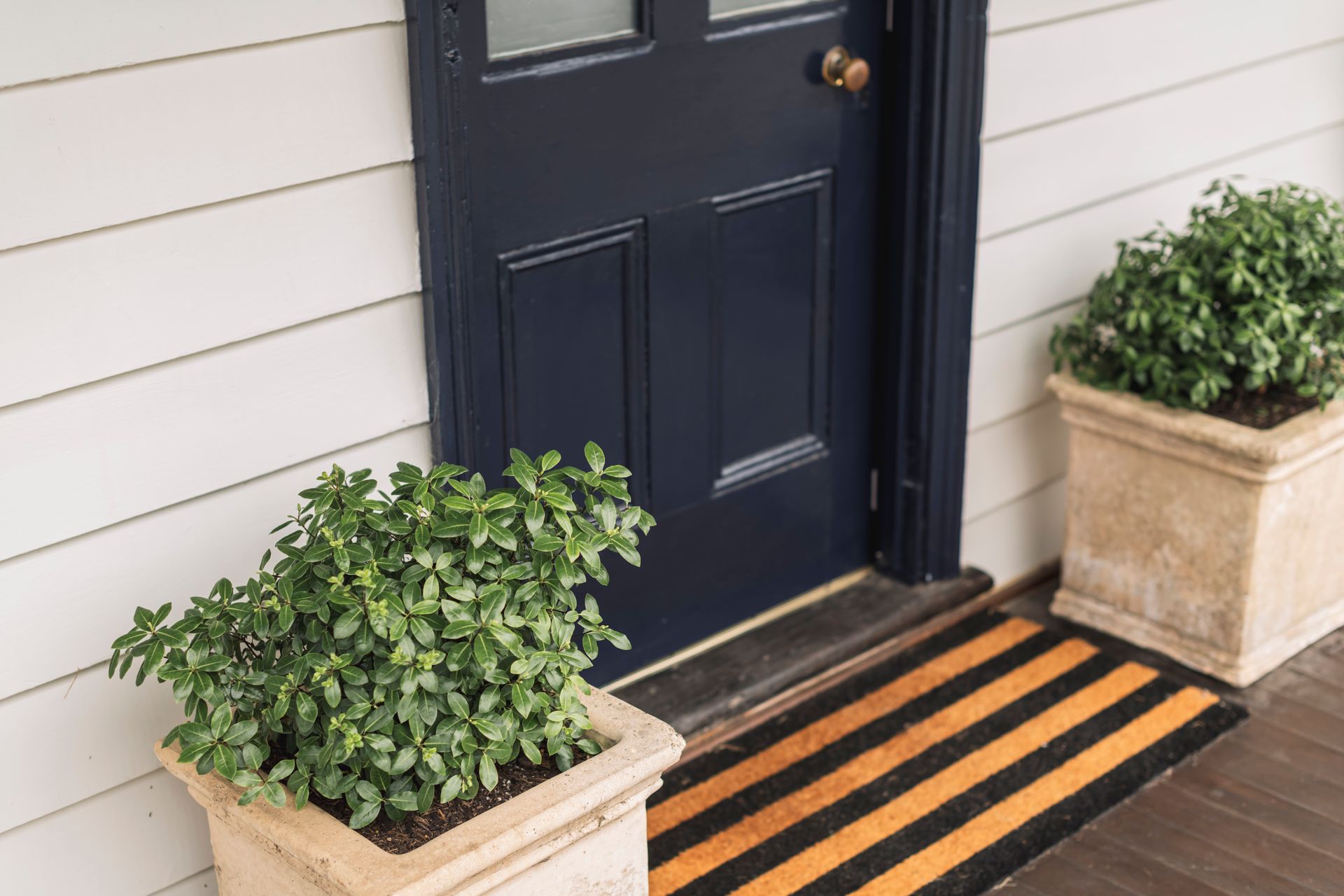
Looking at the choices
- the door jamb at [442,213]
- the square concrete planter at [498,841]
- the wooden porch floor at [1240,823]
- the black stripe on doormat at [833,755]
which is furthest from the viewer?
the black stripe on doormat at [833,755]

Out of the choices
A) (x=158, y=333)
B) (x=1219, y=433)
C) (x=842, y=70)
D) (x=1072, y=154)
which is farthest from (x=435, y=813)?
(x=1072, y=154)

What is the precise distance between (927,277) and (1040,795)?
36.7 inches

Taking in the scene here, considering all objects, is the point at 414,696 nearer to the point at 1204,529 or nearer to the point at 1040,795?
the point at 1040,795

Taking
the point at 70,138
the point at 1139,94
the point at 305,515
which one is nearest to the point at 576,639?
the point at 305,515

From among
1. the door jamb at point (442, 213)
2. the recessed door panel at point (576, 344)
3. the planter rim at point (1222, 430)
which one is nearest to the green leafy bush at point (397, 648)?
the door jamb at point (442, 213)

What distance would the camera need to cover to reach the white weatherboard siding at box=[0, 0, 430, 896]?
166cm

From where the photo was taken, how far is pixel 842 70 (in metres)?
2.52

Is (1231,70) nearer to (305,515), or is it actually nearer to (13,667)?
(305,515)

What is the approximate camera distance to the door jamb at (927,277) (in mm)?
2566

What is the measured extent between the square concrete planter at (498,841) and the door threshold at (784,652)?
68cm

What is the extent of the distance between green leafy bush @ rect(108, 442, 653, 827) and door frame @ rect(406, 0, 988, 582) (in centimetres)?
40

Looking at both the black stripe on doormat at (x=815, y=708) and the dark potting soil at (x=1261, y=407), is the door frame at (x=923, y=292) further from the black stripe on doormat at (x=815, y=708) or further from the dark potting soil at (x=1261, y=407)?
the dark potting soil at (x=1261, y=407)

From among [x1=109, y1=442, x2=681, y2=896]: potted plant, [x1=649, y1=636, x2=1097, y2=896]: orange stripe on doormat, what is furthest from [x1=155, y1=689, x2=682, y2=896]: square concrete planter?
[x1=649, y1=636, x2=1097, y2=896]: orange stripe on doormat

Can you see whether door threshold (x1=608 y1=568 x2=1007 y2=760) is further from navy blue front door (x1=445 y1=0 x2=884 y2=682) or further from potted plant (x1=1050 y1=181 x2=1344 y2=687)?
potted plant (x1=1050 y1=181 x2=1344 y2=687)
